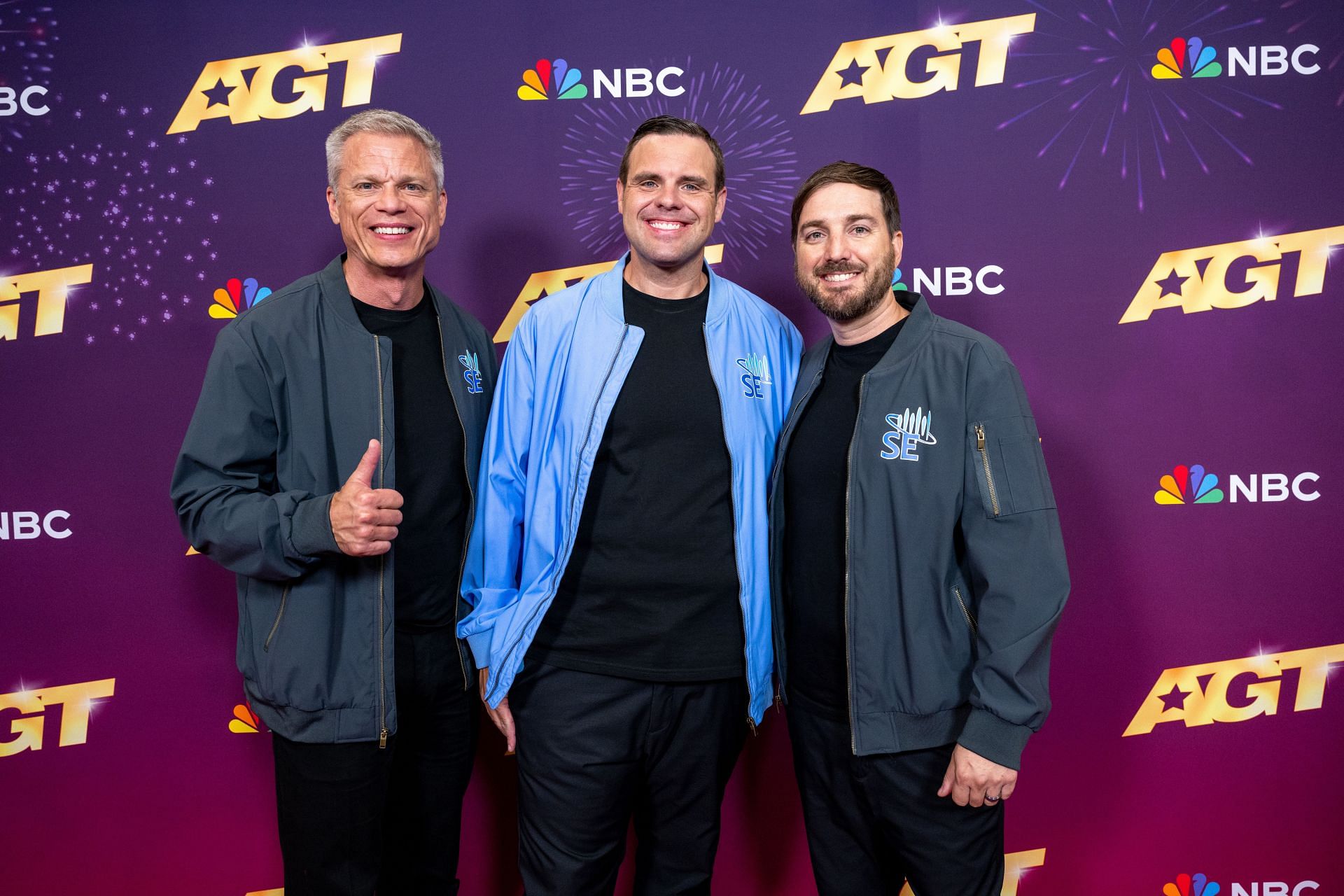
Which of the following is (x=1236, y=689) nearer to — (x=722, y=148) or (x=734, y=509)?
(x=734, y=509)

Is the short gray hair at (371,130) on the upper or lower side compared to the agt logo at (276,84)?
lower

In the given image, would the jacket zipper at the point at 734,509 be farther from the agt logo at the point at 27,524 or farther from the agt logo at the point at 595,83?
the agt logo at the point at 27,524

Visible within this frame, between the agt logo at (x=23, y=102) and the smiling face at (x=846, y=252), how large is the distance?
1.88 meters

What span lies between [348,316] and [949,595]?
3.80 ft

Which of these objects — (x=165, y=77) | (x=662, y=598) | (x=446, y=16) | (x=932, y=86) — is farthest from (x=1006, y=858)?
(x=165, y=77)

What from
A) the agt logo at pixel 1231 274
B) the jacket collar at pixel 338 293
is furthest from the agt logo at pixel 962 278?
the jacket collar at pixel 338 293

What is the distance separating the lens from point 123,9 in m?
2.04

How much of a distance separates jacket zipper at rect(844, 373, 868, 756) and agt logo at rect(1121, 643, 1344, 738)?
3.86ft

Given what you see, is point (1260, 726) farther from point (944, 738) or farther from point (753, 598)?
point (753, 598)

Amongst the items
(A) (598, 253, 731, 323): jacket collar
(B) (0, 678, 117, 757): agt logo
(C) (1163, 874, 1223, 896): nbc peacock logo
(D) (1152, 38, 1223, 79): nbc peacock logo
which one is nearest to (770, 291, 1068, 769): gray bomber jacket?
(A) (598, 253, 731, 323): jacket collar

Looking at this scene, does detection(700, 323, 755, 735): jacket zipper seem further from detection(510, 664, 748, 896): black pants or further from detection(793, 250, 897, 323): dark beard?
detection(793, 250, 897, 323): dark beard

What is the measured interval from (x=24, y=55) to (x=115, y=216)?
1.44 feet

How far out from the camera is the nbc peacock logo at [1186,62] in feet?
6.77

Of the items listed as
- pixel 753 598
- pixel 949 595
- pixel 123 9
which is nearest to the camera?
pixel 949 595
